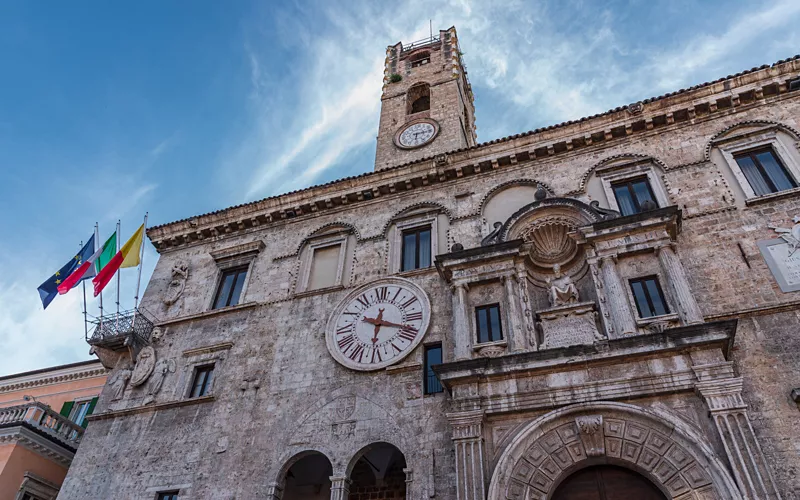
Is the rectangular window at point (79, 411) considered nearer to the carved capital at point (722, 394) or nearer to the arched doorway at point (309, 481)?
the arched doorway at point (309, 481)

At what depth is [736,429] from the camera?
29.1 feet

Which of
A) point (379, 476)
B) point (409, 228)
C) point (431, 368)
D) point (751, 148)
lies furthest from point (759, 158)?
point (379, 476)

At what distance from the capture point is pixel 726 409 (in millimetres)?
9047

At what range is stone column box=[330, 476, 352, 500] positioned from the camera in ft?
36.6

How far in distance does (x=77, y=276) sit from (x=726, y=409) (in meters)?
17.2

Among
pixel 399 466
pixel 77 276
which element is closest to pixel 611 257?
pixel 399 466

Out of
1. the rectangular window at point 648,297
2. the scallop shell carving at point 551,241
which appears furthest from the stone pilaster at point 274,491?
the rectangular window at point 648,297

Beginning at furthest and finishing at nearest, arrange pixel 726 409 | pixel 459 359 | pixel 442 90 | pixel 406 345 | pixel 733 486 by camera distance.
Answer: pixel 442 90
pixel 406 345
pixel 459 359
pixel 726 409
pixel 733 486

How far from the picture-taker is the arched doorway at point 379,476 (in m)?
13.0

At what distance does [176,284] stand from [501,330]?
35.5ft

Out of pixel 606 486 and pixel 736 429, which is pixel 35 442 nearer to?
pixel 606 486

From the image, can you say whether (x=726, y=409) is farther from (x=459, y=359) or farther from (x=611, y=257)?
(x=459, y=359)

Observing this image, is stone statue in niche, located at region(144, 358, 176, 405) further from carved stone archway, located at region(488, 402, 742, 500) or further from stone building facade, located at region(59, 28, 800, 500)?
carved stone archway, located at region(488, 402, 742, 500)

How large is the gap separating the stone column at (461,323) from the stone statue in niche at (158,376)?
821 cm
